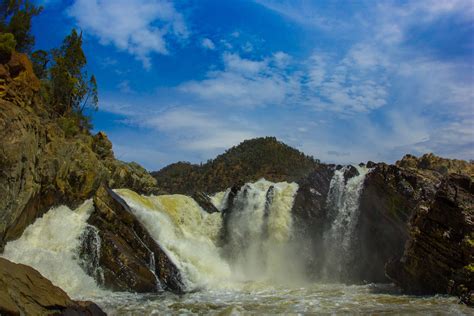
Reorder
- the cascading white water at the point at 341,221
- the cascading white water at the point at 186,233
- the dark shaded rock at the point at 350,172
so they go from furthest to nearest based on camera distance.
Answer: the dark shaded rock at the point at 350,172
the cascading white water at the point at 341,221
the cascading white water at the point at 186,233

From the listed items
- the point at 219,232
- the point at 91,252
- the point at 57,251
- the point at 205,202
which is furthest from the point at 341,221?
the point at 57,251

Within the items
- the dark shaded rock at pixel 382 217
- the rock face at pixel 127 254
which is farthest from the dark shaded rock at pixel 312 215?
the rock face at pixel 127 254

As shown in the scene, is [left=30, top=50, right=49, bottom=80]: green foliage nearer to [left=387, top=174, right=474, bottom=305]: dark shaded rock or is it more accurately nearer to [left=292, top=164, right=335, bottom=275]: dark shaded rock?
[left=292, top=164, right=335, bottom=275]: dark shaded rock

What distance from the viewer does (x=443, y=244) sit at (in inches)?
650

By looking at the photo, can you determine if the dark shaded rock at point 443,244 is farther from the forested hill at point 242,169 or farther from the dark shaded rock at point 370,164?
the forested hill at point 242,169

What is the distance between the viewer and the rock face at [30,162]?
1609 cm

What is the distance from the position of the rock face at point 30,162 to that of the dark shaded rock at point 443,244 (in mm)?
17202

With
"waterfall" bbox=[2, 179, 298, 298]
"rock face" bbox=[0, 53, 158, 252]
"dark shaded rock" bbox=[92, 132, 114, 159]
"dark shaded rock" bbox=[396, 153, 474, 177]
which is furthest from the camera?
"dark shaded rock" bbox=[396, 153, 474, 177]

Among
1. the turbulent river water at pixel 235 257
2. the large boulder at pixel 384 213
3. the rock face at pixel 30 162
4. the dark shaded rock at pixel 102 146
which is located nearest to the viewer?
the turbulent river water at pixel 235 257

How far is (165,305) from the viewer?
1584cm

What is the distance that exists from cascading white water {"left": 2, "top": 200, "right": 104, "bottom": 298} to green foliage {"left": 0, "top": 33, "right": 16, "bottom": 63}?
828 cm

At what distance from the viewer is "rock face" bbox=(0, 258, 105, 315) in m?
7.66

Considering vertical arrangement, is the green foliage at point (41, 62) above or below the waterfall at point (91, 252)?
above

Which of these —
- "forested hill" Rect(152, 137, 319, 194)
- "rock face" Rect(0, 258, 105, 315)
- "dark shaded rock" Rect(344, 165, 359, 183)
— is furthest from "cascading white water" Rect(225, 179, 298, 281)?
"forested hill" Rect(152, 137, 319, 194)
